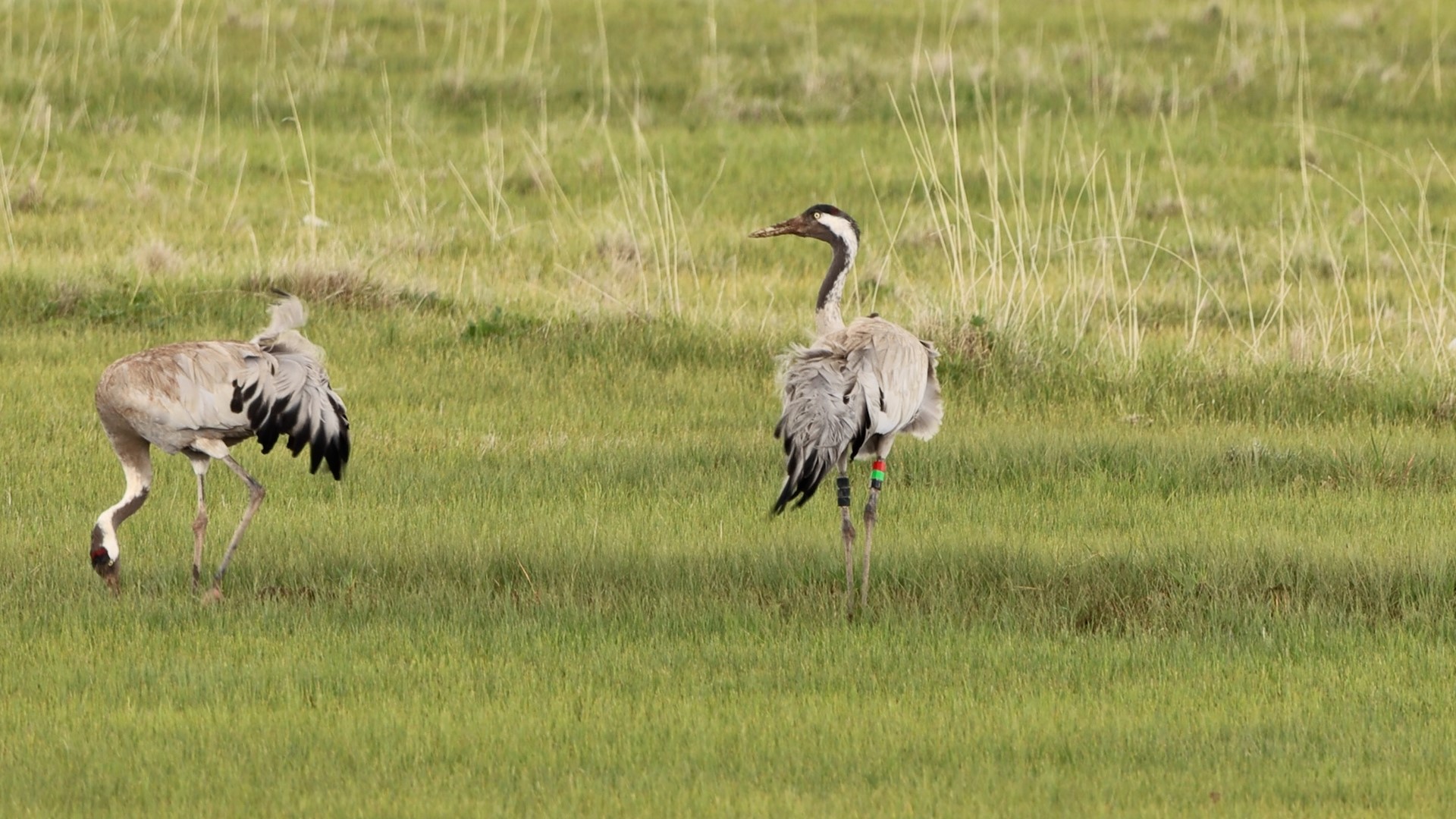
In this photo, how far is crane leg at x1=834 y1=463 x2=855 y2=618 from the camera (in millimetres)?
8312

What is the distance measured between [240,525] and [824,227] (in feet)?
11.2

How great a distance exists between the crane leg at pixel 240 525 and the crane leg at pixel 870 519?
285 centimetres

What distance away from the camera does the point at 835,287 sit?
31.9 feet

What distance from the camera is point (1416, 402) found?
12.9 metres

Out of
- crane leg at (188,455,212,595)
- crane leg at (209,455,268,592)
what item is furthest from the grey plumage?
crane leg at (188,455,212,595)

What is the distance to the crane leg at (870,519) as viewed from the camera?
27.6 feet

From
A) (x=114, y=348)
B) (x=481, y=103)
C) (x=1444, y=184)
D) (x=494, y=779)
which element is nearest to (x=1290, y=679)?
(x=494, y=779)

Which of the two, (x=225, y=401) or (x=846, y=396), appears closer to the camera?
(x=846, y=396)

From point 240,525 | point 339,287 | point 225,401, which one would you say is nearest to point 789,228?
point 225,401

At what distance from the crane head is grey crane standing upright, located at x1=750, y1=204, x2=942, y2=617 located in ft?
2.15

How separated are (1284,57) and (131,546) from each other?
21163 millimetres

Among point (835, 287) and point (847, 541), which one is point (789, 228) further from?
point (847, 541)

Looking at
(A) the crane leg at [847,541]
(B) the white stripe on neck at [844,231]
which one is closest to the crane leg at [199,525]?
(A) the crane leg at [847,541]

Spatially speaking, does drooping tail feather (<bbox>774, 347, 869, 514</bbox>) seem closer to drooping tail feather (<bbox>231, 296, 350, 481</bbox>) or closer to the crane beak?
the crane beak
